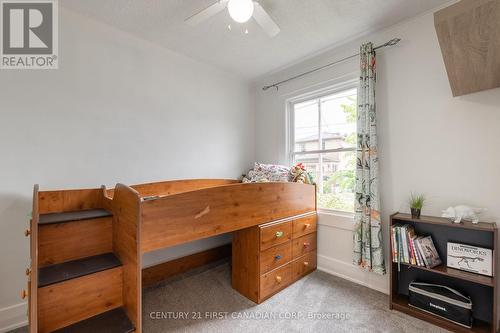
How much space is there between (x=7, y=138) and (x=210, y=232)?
1.66 metres

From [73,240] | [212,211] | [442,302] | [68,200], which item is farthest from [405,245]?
[68,200]

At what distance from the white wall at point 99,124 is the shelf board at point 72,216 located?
31cm

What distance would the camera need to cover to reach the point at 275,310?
1812 mm

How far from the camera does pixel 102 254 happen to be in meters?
1.57

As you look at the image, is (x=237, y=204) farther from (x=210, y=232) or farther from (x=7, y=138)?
(x=7, y=138)

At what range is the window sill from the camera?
233cm

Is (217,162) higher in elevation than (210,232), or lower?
higher

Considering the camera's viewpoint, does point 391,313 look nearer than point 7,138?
No

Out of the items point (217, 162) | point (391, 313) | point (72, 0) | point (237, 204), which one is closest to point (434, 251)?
point (391, 313)

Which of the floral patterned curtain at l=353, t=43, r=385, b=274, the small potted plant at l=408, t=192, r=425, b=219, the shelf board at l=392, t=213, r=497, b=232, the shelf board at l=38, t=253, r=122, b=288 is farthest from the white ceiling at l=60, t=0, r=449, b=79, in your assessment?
the shelf board at l=38, t=253, r=122, b=288

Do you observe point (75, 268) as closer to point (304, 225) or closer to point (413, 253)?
point (304, 225)

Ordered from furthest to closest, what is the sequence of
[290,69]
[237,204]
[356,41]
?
1. [290,69]
2. [356,41]
3. [237,204]

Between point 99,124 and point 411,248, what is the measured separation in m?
2.89

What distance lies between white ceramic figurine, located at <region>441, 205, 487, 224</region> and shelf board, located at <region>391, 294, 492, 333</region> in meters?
0.74
